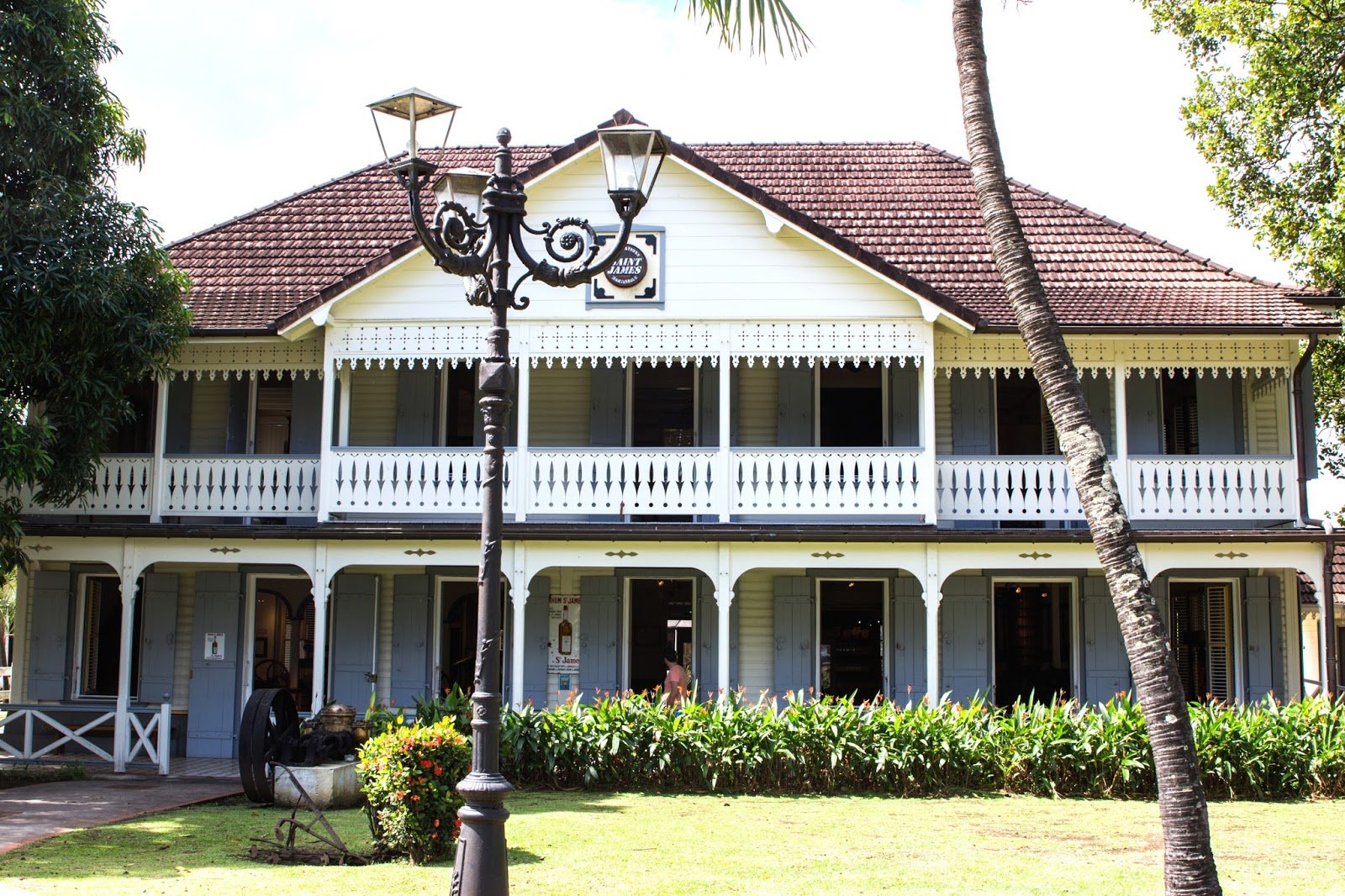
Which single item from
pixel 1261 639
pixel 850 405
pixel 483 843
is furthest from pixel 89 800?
pixel 1261 639

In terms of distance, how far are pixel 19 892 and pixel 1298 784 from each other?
1226 cm

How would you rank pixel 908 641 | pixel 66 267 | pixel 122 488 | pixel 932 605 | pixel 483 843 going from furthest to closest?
pixel 908 641 < pixel 122 488 < pixel 932 605 < pixel 66 267 < pixel 483 843

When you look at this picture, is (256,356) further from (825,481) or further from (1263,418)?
(1263,418)

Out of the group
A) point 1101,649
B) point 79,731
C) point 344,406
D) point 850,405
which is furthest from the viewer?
point 850,405

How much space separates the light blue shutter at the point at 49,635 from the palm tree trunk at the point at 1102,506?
14.4m

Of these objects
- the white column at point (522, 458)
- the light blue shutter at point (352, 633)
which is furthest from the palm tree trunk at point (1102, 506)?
the light blue shutter at point (352, 633)

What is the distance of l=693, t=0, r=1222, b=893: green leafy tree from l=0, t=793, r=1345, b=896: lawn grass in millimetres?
1757

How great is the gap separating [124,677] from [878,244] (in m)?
11.8

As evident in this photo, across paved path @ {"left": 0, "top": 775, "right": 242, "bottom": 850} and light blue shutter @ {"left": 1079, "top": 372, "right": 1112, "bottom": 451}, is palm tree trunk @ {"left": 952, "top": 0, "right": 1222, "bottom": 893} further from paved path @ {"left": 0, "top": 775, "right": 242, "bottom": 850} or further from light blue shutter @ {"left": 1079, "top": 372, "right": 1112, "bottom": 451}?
light blue shutter @ {"left": 1079, "top": 372, "right": 1112, "bottom": 451}

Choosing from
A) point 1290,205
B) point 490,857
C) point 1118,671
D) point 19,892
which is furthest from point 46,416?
point 1290,205

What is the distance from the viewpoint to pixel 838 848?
10.6 metres

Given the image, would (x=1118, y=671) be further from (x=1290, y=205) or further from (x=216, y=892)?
(x=216, y=892)

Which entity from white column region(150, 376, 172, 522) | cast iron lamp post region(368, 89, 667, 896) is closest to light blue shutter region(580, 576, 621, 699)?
white column region(150, 376, 172, 522)

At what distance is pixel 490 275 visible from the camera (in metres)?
8.45
